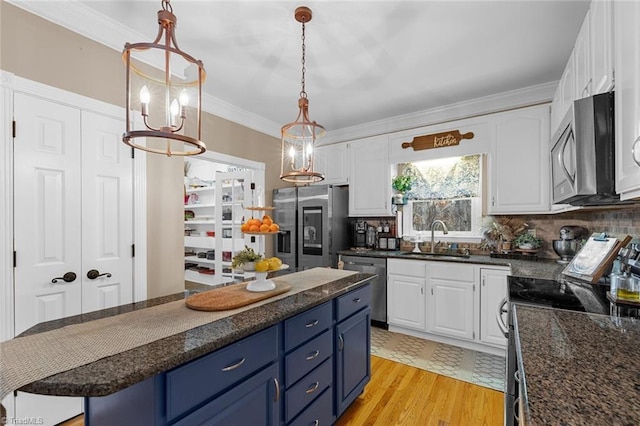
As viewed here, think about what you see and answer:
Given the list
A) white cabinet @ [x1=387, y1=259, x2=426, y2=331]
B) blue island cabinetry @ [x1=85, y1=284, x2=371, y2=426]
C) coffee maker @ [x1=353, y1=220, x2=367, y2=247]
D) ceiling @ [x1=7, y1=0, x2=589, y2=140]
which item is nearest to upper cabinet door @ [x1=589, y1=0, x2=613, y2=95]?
ceiling @ [x1=7, y1=0, x2=589, y2=140]

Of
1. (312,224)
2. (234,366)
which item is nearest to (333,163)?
(312,224)

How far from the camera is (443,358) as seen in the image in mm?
2883

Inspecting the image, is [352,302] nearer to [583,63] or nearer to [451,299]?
[451,299]

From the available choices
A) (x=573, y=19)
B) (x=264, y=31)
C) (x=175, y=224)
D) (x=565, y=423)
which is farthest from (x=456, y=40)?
(x=175, y=224)

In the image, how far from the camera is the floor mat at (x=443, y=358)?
255cm

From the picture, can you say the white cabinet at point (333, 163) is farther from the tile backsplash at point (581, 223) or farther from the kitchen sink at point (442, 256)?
A: the tile backsplash at point (581, 223)

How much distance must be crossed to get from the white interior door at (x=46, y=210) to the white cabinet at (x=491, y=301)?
345 centimetres

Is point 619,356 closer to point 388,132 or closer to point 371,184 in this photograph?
point 371,184

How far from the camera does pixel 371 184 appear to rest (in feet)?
13.0

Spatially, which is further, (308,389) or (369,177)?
(369,177)

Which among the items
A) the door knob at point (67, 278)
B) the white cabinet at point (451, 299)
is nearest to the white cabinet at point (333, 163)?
the white cabinet at point (451, 299)

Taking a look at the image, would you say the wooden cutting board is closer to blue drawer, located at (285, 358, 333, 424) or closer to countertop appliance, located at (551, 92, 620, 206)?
blue drawer, located at (285, 358, 333, 424)

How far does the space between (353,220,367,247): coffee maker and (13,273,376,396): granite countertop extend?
264 centimetres

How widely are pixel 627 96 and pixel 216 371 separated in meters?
1.87
